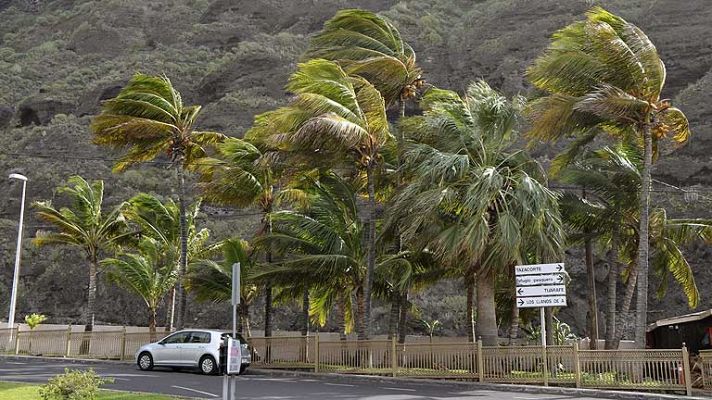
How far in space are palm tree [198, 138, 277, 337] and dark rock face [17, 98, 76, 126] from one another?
169 ft

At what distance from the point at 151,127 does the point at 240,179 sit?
12.2 feet

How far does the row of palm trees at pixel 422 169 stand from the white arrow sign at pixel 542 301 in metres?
1.35

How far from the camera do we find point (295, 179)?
24391 millimetres

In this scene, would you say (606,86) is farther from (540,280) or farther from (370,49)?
(370,49)

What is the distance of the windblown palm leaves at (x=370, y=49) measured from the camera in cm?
2328

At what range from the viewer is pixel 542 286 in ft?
59.9

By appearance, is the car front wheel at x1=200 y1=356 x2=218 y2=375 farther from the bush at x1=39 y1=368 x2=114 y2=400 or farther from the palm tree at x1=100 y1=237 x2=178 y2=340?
the bush at x1=39 y1=368 x2=114 y2=400

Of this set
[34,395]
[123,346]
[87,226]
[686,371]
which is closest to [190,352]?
[123,346]

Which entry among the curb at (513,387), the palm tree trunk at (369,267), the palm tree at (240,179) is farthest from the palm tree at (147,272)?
the palm tree trunk at (369,267)

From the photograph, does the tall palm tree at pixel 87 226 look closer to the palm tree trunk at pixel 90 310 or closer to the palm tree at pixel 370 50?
the palm tree trunk at pixel 90 310

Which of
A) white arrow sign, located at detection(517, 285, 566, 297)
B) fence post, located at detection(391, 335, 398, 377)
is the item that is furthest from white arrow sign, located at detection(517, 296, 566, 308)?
fence post, located at detection(391, 335, 398, 377)

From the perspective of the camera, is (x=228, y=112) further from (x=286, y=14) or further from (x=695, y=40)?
(x=695, y=40)

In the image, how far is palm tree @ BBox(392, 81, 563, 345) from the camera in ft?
62.5

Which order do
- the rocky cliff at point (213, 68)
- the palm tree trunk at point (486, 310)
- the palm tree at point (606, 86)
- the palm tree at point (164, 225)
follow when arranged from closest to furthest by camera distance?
the palm tree at point (606, 86)
the palm tree trunk at point (486, 310)
the palm tree at point (164, 225)
the rocky cliff at point (213, 68)
